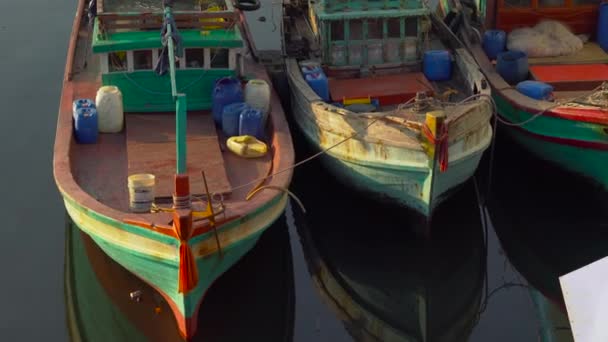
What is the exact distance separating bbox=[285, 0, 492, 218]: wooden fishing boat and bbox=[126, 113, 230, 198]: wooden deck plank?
2.00 m

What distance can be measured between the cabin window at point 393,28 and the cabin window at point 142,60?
464cm

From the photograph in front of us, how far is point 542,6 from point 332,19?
501 cm

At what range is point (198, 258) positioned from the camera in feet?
40.1

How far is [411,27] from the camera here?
17.5 metres

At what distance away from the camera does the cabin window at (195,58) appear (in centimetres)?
1579

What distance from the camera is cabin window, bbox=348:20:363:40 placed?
17281mm

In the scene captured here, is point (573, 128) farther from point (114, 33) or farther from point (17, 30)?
point (17, 30)

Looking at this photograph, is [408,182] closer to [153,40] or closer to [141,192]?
[141,192]

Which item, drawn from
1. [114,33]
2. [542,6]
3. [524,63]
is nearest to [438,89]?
[524,63]

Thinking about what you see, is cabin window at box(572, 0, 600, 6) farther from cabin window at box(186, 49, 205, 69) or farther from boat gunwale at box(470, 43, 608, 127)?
cabin window at box(186, 49, 205, 69)

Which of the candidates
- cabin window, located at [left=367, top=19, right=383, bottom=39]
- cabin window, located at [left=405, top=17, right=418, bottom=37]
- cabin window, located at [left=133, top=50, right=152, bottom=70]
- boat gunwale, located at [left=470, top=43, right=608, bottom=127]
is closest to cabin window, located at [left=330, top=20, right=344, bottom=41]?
cabin window, located at [left=367, top=19, right=383, bottom=39]

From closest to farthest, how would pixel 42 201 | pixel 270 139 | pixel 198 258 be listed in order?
1. pixel 198 258
2. pixel 270 139
3. pixel 42 201

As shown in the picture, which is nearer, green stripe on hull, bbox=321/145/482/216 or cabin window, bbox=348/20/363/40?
green stripe on hull, bbox=321/145/482/216

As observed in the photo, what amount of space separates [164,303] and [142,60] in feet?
14.6
